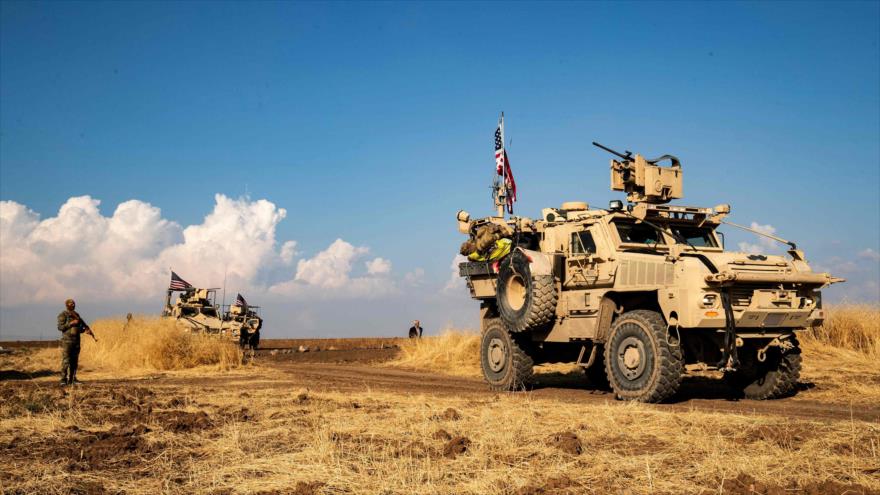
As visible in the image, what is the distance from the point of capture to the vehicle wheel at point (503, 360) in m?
12.8

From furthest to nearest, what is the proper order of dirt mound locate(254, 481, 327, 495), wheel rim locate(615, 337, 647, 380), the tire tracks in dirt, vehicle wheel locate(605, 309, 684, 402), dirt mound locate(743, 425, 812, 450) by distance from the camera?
wheel rim locate(615, 337, 647, 380), vehicle wheel locate(605, 309, 684, 402), the tire tracks in dirt, dirt mound locate(743, 425, 812, 450), dirt mound locate(254, 481, 327, 495)

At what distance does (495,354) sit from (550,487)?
27.0ft

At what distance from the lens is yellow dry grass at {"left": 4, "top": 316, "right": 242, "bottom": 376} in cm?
2009

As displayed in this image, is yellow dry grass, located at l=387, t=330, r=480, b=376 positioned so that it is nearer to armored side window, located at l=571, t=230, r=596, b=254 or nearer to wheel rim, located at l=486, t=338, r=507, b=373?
wheel rim, located at l=486, t=338, r=507, b=373

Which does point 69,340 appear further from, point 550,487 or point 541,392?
point 550,487

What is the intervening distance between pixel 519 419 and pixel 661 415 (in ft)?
5.32

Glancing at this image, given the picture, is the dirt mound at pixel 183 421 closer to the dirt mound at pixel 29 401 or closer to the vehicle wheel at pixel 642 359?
the dirt mound at pixel 29 401

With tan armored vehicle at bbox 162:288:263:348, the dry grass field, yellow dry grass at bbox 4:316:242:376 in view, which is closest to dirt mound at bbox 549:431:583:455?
the dry grass field

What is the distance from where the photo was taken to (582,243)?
11.8 m

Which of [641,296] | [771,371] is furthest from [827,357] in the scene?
[641,296]

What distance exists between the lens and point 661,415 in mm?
8219

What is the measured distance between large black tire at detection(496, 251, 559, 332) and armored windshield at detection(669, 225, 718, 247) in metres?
2.26

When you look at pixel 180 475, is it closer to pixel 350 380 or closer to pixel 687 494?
pixel 687 494

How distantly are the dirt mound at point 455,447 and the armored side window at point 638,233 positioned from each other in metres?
5.85
